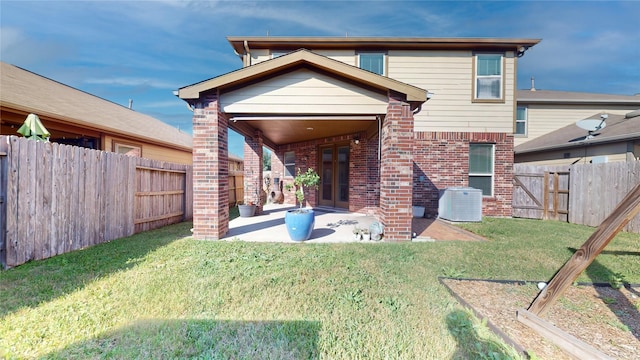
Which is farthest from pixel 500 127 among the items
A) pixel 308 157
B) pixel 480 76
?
pixel 308 157

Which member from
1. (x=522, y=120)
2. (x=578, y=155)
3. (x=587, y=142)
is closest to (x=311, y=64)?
(x=587, y=142)

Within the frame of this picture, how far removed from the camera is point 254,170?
855 cm

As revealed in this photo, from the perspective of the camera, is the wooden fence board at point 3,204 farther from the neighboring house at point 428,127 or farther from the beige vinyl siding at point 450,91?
the beige vinyl siding at point 450,91

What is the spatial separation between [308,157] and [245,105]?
515cm

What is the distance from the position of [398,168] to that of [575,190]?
674cm

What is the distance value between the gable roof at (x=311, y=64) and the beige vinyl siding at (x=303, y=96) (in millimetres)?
221

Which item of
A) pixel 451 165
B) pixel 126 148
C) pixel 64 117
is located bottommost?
pixel 451 165

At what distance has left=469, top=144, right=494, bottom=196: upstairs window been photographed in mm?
8773

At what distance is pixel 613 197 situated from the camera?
664 cm

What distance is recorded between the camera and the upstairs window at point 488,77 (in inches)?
345

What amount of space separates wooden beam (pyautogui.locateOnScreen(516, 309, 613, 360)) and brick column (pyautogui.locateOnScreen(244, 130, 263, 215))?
725 centimetres

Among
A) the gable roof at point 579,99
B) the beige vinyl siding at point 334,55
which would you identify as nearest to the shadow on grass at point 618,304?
the beige vinyl siding at point 334,55

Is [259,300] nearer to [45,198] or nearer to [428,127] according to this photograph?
[45,198]

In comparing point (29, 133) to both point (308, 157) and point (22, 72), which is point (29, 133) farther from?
point (308, 157)
